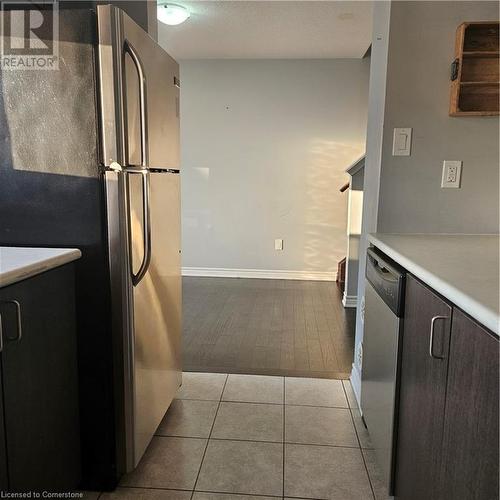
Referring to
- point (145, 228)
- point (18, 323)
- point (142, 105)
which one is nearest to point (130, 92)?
point (142, 105)

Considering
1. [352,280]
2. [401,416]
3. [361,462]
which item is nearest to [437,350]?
[401,416]

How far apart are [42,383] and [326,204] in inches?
162

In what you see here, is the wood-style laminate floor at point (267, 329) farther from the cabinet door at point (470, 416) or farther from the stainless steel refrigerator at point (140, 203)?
the cabinet door at point (470, 416)

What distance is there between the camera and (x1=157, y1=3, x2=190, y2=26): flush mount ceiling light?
3.27 m

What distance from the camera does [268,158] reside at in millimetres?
4961

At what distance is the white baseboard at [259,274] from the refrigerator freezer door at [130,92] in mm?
3421

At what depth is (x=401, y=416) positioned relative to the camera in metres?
1.41

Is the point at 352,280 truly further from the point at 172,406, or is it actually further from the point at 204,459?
the point at 204,459

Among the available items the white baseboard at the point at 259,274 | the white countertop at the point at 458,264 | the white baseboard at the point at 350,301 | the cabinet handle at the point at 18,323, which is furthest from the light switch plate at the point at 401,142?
the white baseboard at the point at 259,274

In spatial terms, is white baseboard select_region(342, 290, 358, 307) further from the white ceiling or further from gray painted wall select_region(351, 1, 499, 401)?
the white ceiling

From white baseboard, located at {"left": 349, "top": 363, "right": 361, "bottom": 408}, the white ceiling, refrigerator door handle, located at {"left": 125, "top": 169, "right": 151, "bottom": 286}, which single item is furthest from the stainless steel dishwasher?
the white ceiling

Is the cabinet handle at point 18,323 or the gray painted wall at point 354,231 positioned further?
the gray painted wall at point 354,231

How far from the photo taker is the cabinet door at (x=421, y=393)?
3.55 feet

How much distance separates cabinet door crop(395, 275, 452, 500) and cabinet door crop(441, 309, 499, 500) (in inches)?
2.2
